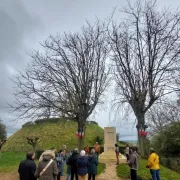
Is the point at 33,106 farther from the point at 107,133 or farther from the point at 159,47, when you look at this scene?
the point at 159,47

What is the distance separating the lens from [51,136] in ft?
146

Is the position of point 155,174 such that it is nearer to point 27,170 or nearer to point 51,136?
point 27,170

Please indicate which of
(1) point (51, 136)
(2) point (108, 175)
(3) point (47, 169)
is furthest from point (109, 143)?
(1) point (51, 136)

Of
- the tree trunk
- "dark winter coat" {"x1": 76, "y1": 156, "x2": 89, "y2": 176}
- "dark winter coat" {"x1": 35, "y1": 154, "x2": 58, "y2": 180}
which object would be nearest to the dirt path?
"dark winter coat" {"x1": 76, "y1": 156, "x2": 89, "y2": 176}

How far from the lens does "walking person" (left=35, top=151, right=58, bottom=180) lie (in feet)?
22.8

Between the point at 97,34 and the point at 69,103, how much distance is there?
8369 mm

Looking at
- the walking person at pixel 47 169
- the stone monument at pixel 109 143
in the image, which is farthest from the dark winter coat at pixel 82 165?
the stone monument at pixel 109 143

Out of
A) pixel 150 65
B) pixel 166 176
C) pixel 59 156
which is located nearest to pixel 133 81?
pixel 150 65

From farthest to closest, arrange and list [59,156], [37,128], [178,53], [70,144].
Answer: [37,128] < [70,144] < [178,53] < [59,156]

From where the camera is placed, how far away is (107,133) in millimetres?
24172

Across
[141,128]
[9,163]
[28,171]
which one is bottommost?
[28,171]

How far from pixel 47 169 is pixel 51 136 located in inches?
1514

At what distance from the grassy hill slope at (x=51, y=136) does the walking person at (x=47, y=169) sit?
108ft

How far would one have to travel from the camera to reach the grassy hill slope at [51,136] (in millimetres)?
41241
